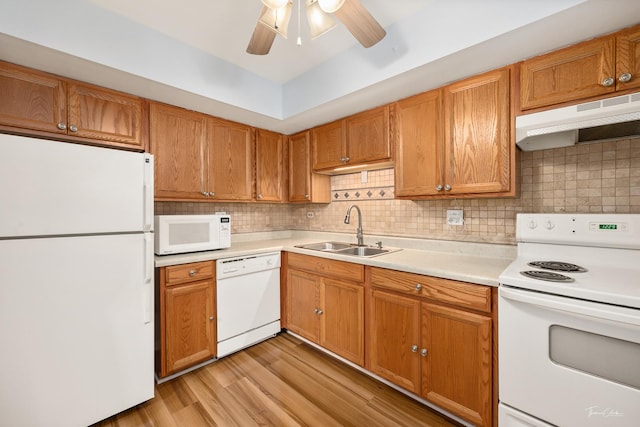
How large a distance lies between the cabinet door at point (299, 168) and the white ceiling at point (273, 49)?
0.54 metres

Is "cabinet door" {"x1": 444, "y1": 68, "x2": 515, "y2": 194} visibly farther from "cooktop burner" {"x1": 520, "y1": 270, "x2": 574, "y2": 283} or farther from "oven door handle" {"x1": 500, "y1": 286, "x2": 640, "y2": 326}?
"oven door handle" {"x1": 500, "y1": 286, "x2": 640, "y2": 326}

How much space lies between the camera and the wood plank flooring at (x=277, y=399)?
157 centimetres

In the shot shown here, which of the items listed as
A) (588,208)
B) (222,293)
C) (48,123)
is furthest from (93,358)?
(588,208)

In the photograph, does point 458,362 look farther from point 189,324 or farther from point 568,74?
point 189,324

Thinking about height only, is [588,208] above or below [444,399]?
above

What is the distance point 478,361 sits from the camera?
1.41m

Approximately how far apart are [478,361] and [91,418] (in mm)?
2139

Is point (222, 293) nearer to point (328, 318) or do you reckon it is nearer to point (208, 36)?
point (328, 318)

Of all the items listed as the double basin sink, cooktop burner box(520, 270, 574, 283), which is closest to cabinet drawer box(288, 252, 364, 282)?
the double basin sink

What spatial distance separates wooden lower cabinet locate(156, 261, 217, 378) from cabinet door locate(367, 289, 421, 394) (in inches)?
48.9

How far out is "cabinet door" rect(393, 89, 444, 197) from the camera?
186cm

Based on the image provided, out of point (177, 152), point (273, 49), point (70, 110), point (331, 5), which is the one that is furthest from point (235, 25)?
point (70, 110)

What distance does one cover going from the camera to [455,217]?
6.77 feet

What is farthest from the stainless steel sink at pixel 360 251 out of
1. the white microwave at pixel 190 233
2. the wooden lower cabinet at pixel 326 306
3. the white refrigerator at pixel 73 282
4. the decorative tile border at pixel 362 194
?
the white refrigerator at pixel 73 282
